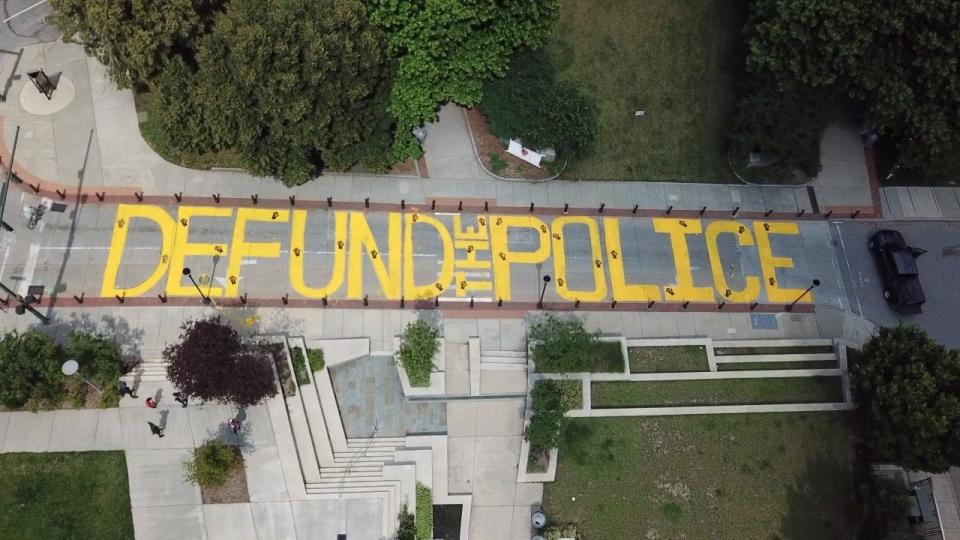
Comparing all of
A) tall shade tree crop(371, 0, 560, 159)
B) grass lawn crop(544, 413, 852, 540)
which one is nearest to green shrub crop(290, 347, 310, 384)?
tall shade tree crop(371, 0, 560, 159)

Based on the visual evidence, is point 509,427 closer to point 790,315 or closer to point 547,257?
point 547,257

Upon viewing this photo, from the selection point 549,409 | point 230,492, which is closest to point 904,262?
point 549,409

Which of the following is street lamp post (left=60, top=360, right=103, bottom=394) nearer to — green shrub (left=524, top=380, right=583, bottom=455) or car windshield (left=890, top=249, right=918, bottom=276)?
green shrub (left=524, top=380, right=583, bottom=455)

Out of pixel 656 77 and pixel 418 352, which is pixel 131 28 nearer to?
pixel 418 352

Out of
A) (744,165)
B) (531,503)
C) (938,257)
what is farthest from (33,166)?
(938,257)

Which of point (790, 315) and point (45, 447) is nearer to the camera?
point (45, 447)

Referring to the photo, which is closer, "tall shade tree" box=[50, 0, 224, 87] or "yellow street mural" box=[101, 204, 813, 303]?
"tall shade tree" box=[50, 0, 224, 87]
